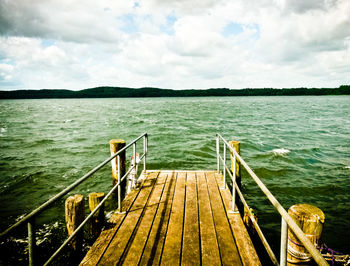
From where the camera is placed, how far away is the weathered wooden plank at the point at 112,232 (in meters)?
2.90

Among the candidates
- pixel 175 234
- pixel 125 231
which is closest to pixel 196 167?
pixel 175 234

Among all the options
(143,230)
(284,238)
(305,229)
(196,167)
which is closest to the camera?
(284,238)

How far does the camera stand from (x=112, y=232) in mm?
3438

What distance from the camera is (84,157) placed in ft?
41.6

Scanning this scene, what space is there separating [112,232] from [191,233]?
1339 millimetres

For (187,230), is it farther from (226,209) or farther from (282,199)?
(282,199)

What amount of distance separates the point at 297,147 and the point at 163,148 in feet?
30.5

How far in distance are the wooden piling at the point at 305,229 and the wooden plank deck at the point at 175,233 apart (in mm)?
613

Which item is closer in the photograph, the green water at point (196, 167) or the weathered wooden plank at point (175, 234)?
the weathered wooden plank at point (175, 234)

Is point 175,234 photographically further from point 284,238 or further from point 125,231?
point 284,238

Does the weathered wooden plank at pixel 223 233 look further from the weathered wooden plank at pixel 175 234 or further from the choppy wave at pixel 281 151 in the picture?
the choppy wave at pixel 281 151

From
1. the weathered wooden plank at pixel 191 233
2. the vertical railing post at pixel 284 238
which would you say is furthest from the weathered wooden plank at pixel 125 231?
the vertical railing post at pixel 284 238

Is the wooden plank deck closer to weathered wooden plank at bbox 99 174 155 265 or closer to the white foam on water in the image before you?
weathered wooden plank at bbox 99 174 155 265

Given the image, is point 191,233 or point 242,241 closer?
point 242,241
